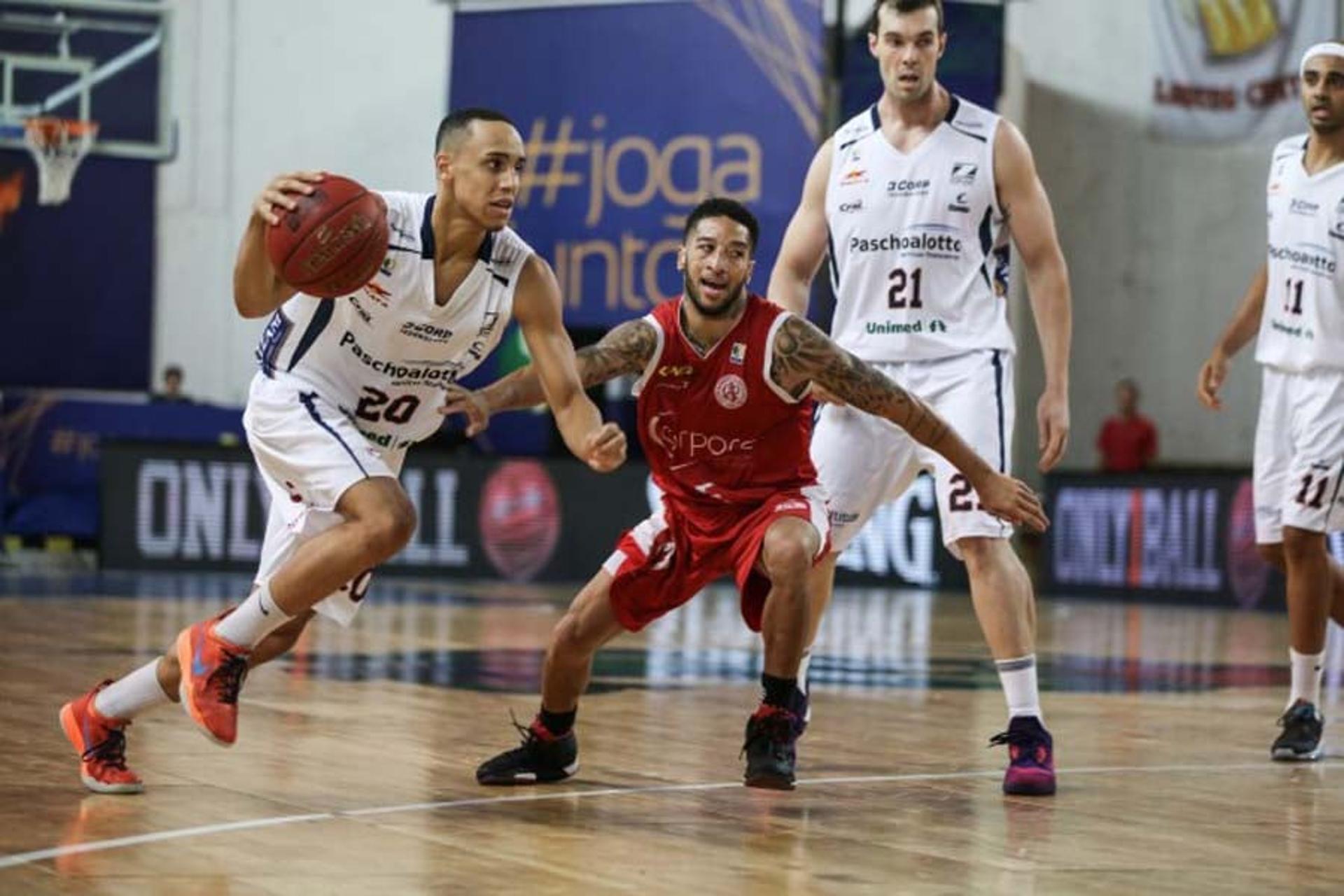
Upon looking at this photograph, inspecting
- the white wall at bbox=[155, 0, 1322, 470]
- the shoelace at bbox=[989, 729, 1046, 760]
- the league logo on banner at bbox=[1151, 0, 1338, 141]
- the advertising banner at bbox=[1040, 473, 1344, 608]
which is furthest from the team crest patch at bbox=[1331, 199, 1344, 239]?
the white wall at bbox=[155, 0, 1322, 470]

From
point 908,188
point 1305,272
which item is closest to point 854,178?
point 908,188

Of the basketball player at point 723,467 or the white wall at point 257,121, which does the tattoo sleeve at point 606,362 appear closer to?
the basketball player at point 723,467

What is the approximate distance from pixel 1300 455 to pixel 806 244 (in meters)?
1.91

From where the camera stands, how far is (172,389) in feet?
76.7

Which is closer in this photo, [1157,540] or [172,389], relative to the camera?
[1157,540]

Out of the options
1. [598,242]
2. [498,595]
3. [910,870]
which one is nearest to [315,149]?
[598,242]

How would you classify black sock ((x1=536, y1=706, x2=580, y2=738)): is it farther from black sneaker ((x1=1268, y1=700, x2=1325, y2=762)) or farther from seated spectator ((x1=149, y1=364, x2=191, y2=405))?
seated spectator ((x1=149, y1=364, x2=191, y2=405))

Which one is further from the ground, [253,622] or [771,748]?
[253,622]

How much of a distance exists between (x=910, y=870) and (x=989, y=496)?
1.51 metres

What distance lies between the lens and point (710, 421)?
650 cm

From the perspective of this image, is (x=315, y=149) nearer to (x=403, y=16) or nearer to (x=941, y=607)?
(x=403, y=16)

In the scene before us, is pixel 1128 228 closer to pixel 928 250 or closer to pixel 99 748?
pixel 928 250

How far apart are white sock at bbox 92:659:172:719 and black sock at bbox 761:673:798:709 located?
1637mm

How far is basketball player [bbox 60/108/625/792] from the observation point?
19.2ft
